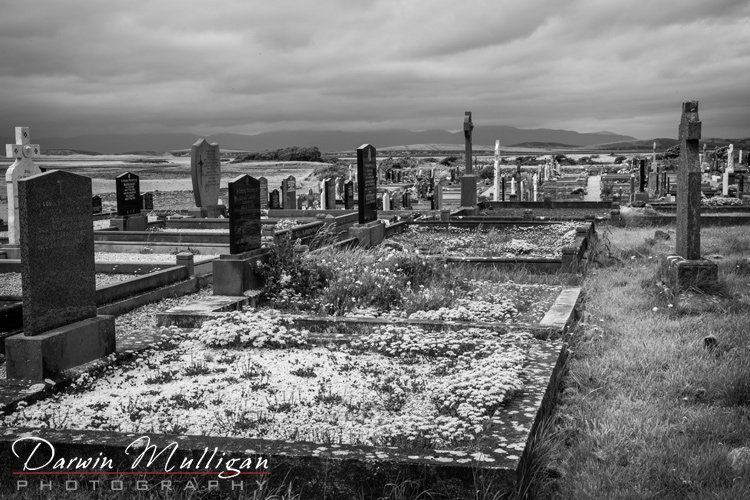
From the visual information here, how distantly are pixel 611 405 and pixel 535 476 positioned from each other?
5.11 feet

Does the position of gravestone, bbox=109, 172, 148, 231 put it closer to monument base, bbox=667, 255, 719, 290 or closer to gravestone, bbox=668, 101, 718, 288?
gravestone, bbox=668, 101, 718, 288

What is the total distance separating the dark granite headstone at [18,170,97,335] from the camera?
5.79 m

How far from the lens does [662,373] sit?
612cm

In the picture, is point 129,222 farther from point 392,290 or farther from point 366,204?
point 392,290

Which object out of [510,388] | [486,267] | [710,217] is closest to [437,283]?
[486,267]

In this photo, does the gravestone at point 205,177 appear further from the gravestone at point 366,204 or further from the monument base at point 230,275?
the monument base at point 230,275

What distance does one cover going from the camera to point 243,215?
9.52 metres

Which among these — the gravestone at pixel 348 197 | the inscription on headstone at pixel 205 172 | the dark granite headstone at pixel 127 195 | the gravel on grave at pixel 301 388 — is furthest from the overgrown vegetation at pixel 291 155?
the gravel on grave at pixel 301 388

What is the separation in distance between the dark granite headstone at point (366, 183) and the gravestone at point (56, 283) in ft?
24.9

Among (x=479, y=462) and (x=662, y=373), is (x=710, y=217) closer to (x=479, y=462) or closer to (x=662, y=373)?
(x=662, y=373)

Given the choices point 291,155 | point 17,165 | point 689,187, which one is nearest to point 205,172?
point 17,165

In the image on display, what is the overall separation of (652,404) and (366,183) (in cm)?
908

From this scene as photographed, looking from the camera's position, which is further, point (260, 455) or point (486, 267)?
point (486, 267)

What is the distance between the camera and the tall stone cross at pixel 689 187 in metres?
9.68
